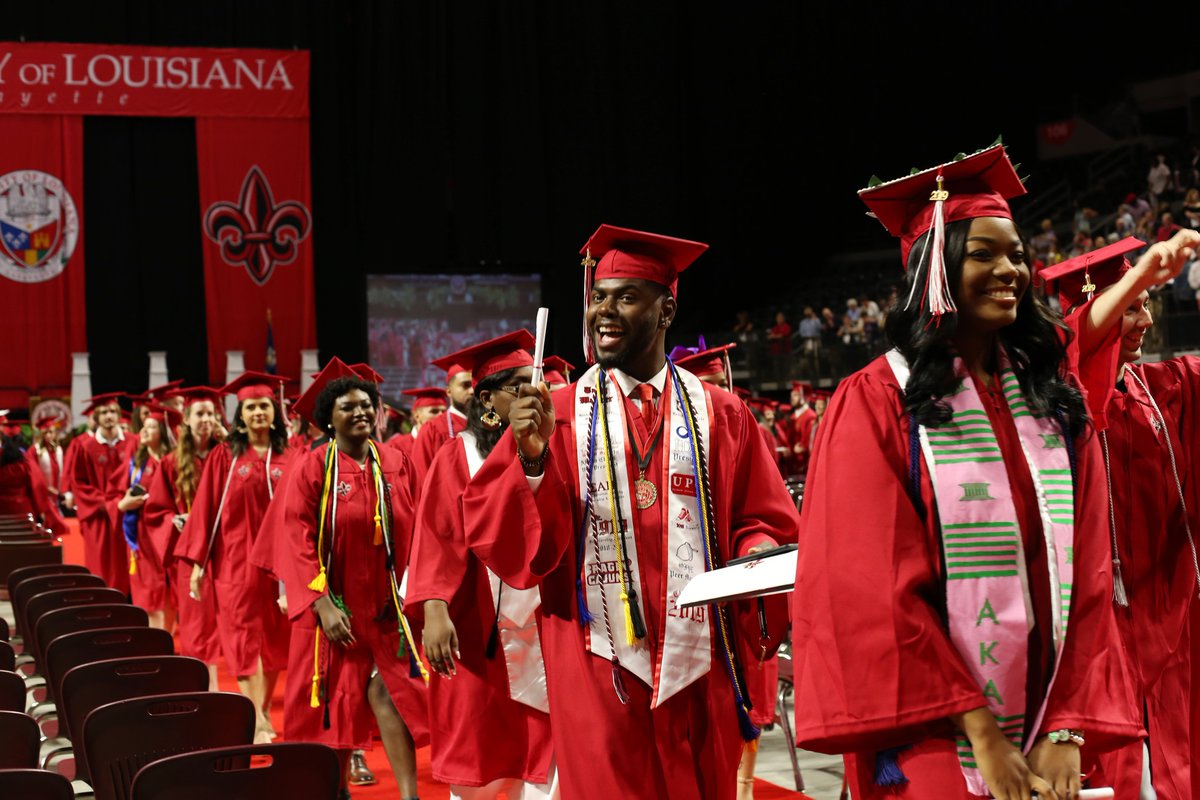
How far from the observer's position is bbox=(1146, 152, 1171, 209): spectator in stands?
19906mm

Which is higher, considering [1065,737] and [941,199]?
[941,199]

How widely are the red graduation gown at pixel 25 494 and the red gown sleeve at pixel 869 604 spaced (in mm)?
11314

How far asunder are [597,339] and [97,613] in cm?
339

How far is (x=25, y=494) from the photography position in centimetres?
1252

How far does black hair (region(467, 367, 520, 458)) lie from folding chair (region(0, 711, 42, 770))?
1795 mm

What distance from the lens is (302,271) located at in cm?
2523

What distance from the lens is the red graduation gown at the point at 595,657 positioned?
3.17m

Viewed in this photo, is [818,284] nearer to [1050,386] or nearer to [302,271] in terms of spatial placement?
[302,271]

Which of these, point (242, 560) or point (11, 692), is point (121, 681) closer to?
point (11, 692)

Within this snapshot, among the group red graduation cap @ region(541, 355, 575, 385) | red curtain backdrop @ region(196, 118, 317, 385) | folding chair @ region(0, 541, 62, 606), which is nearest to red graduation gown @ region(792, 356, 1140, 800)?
red graduation cap @ region(541, 355, 575, 385)

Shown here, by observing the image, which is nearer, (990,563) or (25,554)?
(990,563)

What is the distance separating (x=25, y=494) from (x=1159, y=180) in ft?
51.9

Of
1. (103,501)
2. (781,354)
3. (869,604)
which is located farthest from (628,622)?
(781,354)

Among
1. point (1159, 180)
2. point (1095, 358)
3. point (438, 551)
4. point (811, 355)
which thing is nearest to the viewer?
point (1095, 358)
